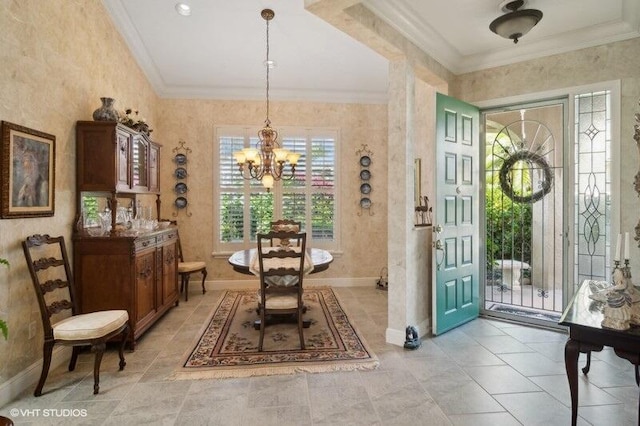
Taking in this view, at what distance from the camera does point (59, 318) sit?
9.60 feet

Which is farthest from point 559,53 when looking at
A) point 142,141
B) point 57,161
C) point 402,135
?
point 57,161

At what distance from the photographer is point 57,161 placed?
2.94 m

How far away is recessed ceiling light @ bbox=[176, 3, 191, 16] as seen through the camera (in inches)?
146

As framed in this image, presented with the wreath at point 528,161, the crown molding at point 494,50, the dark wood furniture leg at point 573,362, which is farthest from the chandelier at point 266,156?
the dark wood furniture leg at point 573,362

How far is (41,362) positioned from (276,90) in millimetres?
4475

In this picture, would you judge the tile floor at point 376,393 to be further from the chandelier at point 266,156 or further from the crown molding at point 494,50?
the crown molding at point 494,50

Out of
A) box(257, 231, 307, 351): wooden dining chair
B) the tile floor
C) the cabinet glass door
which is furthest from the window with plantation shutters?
the tile floor

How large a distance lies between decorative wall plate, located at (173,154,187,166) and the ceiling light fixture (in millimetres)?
4445

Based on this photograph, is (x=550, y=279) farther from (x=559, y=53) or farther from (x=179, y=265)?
(x=179, y=265)

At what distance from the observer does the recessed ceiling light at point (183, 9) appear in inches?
146

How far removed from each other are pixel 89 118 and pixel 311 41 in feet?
9.04

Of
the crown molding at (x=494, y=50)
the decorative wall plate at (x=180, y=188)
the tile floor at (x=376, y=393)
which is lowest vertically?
the tile floor at (x=376, y=393)

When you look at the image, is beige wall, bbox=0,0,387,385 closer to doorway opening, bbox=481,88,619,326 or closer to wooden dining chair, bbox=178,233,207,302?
wooden dining chair, bbox=178,233,207,302

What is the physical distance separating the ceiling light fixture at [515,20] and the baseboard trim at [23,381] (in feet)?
15.6
